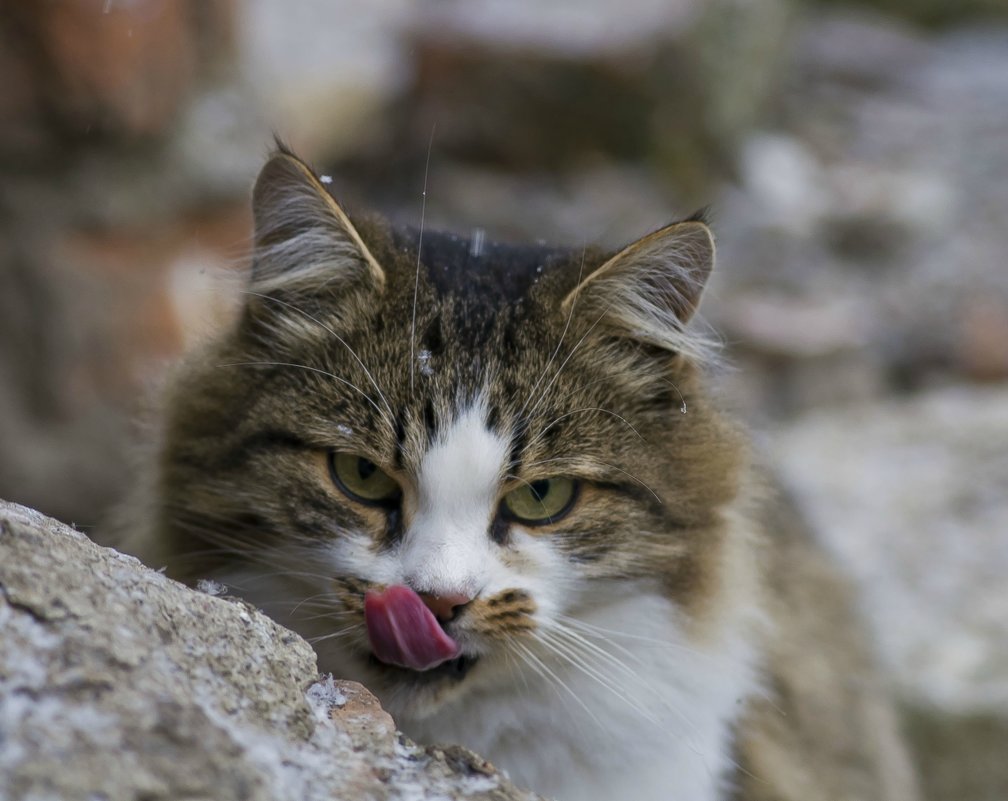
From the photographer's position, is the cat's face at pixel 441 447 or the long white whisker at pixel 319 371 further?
the long white whisker at pixel 319 371

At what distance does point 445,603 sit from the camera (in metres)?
1.89

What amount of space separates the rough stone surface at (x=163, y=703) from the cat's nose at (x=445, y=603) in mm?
327

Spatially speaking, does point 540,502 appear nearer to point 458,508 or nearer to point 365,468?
point 458,508

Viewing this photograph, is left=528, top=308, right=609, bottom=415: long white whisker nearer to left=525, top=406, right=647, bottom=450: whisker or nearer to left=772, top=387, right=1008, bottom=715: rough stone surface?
left=525, top=406, right=647, bottom=450: whisker

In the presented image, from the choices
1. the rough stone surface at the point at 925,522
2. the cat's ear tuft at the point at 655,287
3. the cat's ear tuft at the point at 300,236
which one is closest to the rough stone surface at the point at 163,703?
the cat's ear tuft at the point at 300,236

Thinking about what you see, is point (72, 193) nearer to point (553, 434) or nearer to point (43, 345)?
point (43, 345)

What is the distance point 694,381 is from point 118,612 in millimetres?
1375

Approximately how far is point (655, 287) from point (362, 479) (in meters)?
0.67

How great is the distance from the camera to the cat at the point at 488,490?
2018 millimetres

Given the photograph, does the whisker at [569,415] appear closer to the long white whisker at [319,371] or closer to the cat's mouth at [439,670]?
the long white whisker at [319,371]

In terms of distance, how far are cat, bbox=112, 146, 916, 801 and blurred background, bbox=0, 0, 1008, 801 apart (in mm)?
301

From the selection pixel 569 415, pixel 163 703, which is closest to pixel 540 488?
pixel 569 415

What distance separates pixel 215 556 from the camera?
229cm

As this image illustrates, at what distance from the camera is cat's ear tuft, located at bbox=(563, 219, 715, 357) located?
7.39 feet
